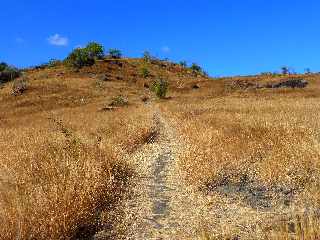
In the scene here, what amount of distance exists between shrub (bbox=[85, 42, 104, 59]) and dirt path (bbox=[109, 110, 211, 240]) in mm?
89471

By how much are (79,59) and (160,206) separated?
293ft

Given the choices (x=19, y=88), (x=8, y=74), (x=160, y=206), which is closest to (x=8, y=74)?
(x=8, y=74)

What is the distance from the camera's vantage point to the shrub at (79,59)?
3839 inches

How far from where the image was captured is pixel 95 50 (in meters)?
108

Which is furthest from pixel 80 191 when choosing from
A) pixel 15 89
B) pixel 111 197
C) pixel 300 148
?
pixel 15 89

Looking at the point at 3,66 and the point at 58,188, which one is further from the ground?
the point at 3,66

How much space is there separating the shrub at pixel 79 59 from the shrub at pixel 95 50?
215cm

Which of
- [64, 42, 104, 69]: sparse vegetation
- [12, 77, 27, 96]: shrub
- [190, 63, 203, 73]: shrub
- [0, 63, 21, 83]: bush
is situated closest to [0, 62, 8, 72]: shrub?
[0, 63, 21, 83]: bush

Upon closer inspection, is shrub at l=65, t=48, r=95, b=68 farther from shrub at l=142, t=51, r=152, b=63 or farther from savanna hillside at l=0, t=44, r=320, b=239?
savanna hillside at l=0, t=44, r=320, b=239

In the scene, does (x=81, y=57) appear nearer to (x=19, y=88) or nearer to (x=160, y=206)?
(x=19, y=88)

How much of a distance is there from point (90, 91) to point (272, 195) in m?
61.3

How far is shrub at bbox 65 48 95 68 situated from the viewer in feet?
320

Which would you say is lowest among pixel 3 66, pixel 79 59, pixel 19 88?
pixel 19 88

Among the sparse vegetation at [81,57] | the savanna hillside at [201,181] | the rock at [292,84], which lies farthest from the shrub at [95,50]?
the savanna hillside at [201,181]
